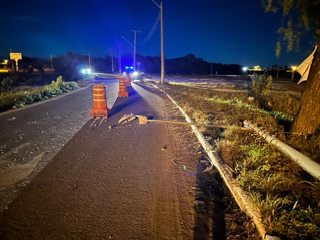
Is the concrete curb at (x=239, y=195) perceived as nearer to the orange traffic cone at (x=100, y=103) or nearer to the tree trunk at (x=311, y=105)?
the tree trunk at (x=311, y=105)

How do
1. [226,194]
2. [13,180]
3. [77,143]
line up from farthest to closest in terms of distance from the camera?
[77,143] < [13,180] < [226,194]

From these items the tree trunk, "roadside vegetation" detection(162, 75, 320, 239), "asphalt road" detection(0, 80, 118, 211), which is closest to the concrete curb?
"roadside vegetation" detection(162, 75, 320, 239)

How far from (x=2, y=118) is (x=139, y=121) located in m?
5.46

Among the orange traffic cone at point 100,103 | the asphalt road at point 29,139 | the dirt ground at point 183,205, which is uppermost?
the orange traffic cone at point 100,103

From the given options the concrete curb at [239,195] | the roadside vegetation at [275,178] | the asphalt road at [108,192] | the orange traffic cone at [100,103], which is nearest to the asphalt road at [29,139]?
the asphalt road at [108,192]

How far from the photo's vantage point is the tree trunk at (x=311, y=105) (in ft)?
18.5

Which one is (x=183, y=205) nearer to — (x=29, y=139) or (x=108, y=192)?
(x=108, y=192)

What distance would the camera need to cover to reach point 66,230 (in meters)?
2.92

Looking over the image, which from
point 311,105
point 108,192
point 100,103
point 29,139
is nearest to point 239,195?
point 108,192

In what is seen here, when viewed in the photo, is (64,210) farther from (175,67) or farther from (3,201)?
(175,67)

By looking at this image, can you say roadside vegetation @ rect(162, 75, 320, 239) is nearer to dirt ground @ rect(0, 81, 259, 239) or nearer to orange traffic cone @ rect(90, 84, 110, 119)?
dirt ground @ rect(0, 81, 259, 239)

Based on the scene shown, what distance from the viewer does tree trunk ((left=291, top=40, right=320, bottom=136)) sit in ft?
18.5

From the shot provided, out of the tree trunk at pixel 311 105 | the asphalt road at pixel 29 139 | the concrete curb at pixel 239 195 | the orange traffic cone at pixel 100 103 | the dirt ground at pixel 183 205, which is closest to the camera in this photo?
the concrete curb at pixel 239 195

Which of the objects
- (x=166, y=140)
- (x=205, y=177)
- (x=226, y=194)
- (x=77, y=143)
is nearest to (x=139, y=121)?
(x=166, y=140)
